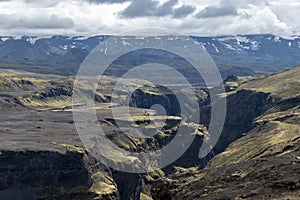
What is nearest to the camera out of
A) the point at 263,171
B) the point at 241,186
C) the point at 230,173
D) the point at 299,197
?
the point at 299,197

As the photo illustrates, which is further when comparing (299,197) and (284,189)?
(284,189)

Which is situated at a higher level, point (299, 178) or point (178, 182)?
point (299, 178)

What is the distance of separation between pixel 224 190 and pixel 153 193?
13.6m

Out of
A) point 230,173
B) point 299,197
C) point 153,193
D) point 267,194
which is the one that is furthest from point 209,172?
point 299,197

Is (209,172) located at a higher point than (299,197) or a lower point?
lower

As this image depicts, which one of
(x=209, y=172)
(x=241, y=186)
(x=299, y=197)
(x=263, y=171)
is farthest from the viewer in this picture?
(x=209, y=172)

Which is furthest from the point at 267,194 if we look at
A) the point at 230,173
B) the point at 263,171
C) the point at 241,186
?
the point at 230,173

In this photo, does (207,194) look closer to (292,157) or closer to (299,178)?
(299,178)

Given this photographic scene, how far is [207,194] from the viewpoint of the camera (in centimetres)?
6444

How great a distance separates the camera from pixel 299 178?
Answer: 5791cm

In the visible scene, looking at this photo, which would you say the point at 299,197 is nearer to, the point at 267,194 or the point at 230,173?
the point at 267,194

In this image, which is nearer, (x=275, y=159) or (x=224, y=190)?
(x=224, y=190)

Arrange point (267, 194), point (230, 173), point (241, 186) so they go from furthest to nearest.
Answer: point (230, 173), point (241, 186), point (267, 194)

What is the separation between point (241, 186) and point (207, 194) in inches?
194
